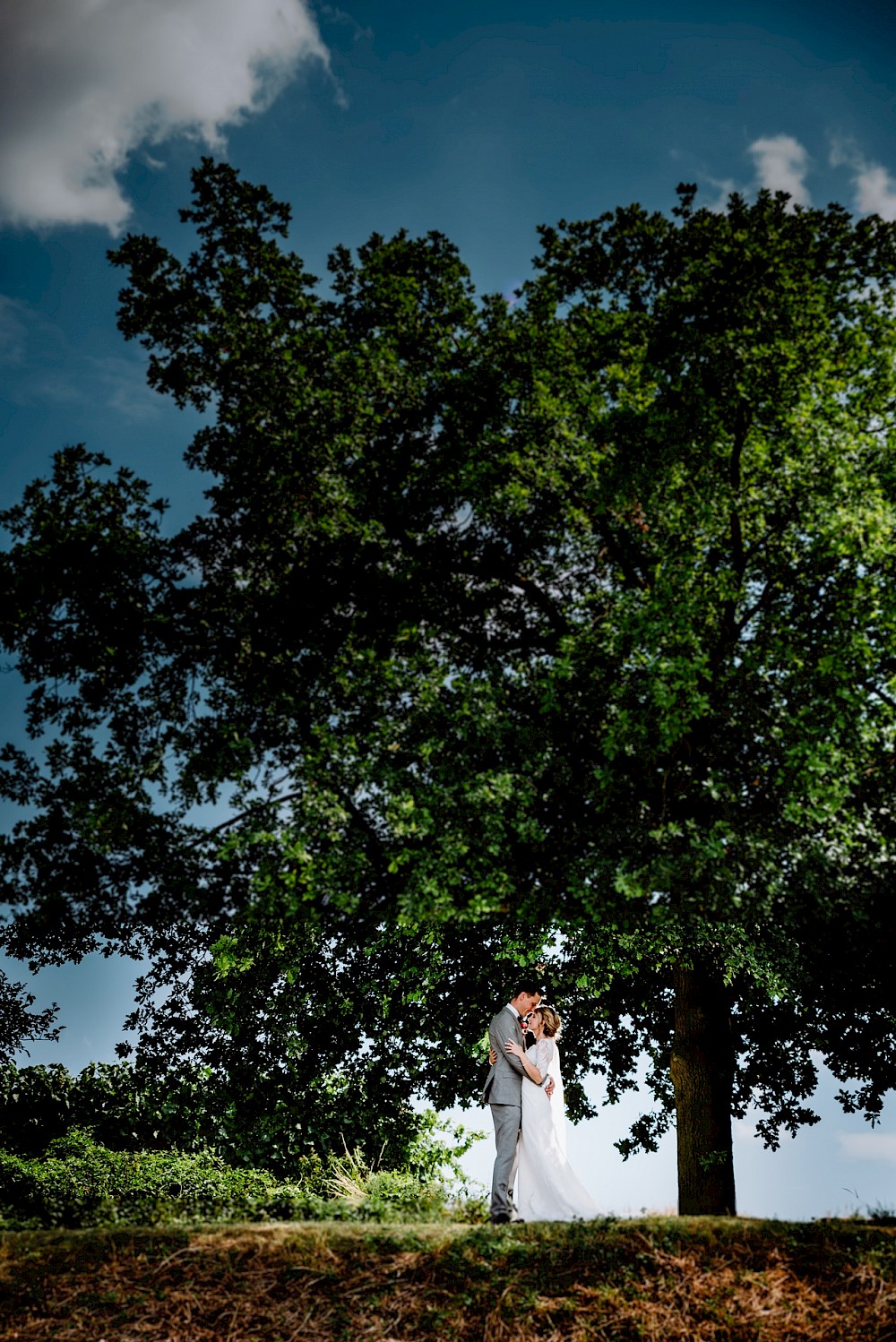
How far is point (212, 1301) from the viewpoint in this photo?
6441 millimetres

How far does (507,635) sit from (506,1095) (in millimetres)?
6214

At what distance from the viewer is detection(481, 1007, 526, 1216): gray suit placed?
9219mm

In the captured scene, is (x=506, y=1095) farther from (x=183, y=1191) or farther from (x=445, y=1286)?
(x=183, y=1191)

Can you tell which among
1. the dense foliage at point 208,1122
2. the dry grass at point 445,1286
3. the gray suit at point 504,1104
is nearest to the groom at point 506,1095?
the gray suit at point 504,1104

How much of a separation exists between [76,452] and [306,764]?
6095mm

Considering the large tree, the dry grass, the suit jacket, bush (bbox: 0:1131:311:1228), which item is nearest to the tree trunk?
the large tree

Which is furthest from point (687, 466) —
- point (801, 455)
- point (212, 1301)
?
point (212, 1301)

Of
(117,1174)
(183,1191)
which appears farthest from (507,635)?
(117,1174)

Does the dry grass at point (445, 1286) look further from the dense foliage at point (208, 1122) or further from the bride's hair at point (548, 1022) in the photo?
the dense foliage at point (208, 1122)

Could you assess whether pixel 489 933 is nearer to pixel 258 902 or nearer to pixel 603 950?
pixel 603 950

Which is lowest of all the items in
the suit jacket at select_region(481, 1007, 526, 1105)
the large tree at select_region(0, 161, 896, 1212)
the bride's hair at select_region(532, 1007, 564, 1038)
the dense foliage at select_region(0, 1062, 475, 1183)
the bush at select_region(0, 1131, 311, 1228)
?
the bush at select_region(0, 1131, 311, 1228)

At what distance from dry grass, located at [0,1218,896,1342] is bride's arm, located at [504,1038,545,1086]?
6.36 ft

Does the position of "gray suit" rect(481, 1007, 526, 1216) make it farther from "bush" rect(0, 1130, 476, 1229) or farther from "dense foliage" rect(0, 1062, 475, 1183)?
"dense foliage" rect(0, 1062, 475, 1183)

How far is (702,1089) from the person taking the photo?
1330 centimetres
